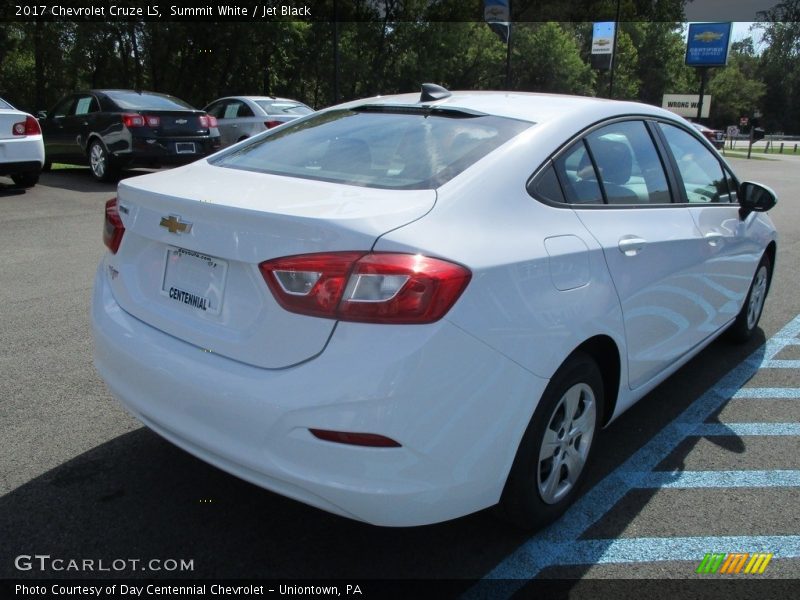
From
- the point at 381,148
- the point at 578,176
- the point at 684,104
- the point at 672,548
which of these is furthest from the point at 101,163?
the point at 684,104

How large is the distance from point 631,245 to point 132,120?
1048 cm

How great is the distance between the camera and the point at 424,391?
6.82 feet

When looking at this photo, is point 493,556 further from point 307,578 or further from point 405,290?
point 405,290

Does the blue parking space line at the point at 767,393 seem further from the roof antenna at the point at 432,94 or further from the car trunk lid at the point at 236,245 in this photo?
the car trunk lid at the point at 236,245

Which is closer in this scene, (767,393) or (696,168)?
(696,168)

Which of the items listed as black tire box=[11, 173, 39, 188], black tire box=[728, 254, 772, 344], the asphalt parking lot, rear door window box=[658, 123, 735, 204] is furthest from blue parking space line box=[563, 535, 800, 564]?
black tire box=[11, 173, 39, 188]

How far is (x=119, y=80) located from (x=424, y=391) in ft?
115

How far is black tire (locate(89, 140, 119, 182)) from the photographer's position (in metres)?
12.1

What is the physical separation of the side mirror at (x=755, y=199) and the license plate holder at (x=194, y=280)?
3.20m

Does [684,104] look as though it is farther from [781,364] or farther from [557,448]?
[557,448]

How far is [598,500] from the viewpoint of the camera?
9.88ft

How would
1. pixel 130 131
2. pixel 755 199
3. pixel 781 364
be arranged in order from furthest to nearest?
pixel 130 131
pixel 781 364
pixel 755 199

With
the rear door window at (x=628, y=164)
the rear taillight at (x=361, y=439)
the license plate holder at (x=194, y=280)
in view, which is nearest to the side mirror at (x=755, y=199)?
the rear door window at (x=628, y=164)

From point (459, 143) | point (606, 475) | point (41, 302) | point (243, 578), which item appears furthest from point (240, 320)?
point (41, 302)
